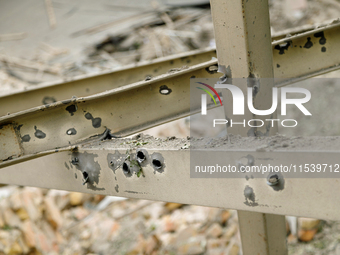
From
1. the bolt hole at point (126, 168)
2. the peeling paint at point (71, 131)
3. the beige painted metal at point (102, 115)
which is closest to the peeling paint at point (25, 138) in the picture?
the beige painted metal at point (102, 115)

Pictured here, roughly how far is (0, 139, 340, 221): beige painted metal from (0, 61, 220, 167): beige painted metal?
10cm

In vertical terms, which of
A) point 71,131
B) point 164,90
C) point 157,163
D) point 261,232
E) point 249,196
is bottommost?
point 261,232

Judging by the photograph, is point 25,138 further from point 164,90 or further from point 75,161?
point 164,90

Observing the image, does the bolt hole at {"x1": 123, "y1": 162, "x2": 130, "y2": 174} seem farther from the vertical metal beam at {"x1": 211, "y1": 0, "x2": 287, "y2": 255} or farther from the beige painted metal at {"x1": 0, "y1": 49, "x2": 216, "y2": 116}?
the beige painted metal at {"x1": 0, "y1": 49, "x2": 216, "y2": 116}

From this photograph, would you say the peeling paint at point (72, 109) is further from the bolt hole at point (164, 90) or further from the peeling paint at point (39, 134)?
the bolt hole at point (164, 90)

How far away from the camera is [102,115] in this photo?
1442 millimetres

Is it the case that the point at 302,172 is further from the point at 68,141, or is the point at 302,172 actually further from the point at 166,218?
the point at 166,218

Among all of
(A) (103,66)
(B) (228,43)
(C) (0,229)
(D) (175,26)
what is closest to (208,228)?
(B) (228,43)

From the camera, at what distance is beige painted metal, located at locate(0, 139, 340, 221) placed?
0.94m

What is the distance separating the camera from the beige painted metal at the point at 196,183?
0.94m

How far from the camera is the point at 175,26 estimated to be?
5996 mm

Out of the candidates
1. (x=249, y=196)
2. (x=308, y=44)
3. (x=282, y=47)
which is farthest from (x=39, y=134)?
(x=308, y=44)

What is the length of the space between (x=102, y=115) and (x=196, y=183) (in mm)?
599

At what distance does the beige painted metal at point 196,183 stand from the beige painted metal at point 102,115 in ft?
0.33
